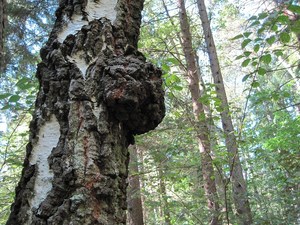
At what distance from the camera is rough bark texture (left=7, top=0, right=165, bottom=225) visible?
2.60ft

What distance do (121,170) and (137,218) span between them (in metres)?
6.43

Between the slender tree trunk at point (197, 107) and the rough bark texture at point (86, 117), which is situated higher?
the slender tree trunk at point (197, 107)

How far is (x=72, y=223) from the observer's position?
2.43ft

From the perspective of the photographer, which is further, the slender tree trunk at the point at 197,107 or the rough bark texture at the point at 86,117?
the slender tree trunk at the point at 197,107

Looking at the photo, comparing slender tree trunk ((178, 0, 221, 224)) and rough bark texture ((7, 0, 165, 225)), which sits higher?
slender tree trunk ((178, 0, 221, 224))

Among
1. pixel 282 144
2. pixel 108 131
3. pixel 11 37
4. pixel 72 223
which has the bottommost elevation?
pixel 72 223

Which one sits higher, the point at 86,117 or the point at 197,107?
the point at 197,107

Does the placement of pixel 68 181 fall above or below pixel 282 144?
below

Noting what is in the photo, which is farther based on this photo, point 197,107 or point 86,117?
point 197,107

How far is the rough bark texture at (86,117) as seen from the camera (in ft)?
2.60

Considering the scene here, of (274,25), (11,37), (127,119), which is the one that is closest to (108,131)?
(127,119)

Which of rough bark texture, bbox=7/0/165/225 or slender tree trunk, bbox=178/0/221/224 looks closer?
rough bark texture, bbox=7/0/165/225

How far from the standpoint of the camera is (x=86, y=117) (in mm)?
889

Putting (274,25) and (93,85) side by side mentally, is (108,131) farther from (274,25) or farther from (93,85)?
(274,25)
